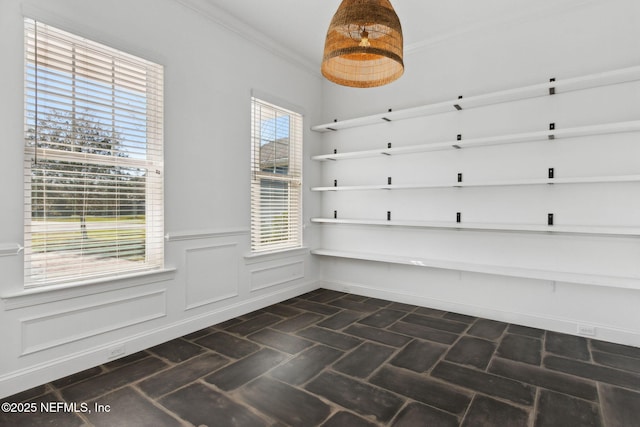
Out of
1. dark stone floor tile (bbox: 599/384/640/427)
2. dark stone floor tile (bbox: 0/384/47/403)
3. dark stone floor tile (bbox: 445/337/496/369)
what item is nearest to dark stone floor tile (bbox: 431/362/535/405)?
dark stone floor tile (bbox: 445/337/496/369)

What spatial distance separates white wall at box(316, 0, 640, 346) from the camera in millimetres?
3004

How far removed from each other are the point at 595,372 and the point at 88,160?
13.1 feet

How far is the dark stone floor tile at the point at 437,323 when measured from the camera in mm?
3336

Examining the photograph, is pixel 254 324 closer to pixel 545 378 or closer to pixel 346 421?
pixel 346 421

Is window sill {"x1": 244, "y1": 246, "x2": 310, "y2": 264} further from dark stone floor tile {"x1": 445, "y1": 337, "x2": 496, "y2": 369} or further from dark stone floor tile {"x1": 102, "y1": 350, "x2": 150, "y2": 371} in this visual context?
dark stone floor tile {"x1": 445, "y1": 337, "x2": 496, "y2": 369}

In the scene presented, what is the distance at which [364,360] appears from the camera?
267 centimetres

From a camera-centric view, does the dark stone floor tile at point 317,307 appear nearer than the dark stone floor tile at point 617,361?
No

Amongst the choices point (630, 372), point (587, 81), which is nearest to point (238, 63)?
point (587, 81)

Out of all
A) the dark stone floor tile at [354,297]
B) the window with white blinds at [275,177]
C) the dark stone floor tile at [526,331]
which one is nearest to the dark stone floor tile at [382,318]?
the dark stone floor tile at [354,297]

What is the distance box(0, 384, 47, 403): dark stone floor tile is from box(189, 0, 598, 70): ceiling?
10.6 feet

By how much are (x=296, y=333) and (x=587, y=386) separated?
7.23ft

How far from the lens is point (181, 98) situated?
308 cm

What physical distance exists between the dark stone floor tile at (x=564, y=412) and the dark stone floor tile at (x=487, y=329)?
93 cm

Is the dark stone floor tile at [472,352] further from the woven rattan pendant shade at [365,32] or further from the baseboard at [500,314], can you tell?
the woven rattan pendant shade at [365,32]
